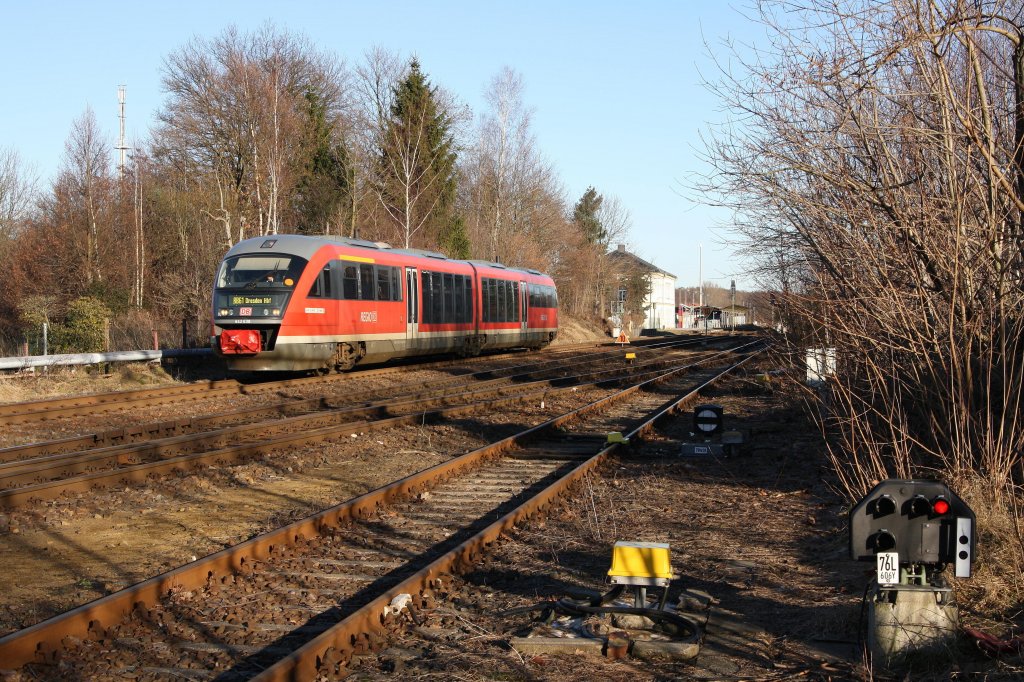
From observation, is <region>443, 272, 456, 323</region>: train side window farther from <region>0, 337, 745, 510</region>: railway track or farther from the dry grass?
the dry grass

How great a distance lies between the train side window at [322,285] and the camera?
19859mm

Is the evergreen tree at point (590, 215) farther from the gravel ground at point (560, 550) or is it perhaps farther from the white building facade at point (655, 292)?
the gravel ground at point (560, 550)

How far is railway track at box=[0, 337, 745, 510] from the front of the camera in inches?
382

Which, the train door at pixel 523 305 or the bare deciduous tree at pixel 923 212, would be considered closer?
the bare deciduous tree at pixel 923 212

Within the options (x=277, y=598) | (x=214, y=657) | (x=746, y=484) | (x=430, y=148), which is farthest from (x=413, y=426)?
(x=430, y=148)

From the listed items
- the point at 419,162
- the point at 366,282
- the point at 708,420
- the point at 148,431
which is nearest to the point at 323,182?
the point at 419,162

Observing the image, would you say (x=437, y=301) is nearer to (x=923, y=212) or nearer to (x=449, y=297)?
(x=449, y=297)

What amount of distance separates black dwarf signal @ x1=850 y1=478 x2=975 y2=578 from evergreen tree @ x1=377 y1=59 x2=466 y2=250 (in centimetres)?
3923

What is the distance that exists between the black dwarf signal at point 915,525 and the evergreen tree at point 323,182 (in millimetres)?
42032

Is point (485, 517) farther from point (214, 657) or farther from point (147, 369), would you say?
point (147, 369)

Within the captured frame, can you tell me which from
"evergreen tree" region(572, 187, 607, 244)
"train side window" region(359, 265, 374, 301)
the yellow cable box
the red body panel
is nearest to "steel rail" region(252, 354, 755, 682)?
the yellow cable box

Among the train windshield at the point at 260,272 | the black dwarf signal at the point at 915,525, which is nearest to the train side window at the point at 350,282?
the train windshield at the point at 260,272

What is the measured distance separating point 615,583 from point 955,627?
1.90m

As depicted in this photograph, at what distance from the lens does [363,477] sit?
10641mm
